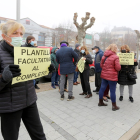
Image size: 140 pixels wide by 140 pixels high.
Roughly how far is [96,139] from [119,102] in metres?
2.41

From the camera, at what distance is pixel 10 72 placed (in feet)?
4.75

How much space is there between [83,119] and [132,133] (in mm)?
1156

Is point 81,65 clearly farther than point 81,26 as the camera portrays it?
No

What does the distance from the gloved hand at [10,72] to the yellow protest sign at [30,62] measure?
0.31ft

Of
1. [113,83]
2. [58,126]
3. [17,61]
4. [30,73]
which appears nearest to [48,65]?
[30,73]

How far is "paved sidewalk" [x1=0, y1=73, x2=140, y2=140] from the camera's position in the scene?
2.76m

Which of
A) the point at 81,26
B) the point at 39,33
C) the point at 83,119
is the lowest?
the point at 83,119

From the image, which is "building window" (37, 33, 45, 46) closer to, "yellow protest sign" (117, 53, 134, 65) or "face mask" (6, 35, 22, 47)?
"yellow protest sign" (117, 53, 134, 65)

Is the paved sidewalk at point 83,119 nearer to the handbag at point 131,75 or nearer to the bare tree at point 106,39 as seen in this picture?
the handbag at point 131,75

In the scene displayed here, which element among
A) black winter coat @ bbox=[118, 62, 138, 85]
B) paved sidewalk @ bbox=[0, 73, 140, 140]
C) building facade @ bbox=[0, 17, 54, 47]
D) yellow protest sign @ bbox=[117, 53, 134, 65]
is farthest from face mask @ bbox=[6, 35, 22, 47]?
building facade @ bbox=[0, 17, 54, 47]

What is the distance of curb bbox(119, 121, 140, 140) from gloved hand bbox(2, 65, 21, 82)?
242cm

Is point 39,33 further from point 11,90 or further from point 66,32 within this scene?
point 11,90

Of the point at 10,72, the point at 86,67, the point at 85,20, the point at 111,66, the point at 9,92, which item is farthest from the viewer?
the point at 85,20

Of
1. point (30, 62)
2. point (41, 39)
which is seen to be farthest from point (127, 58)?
point (41, 39)
